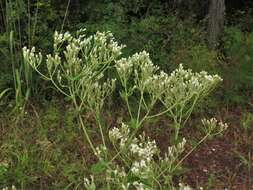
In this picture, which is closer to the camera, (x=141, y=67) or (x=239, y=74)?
(x=141, y=67)

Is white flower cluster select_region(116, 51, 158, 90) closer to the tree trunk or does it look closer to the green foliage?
the green foliage

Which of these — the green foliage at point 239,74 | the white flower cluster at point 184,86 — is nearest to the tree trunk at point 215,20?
the green foliage at point 239,74

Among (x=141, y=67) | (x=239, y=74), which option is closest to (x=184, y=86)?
(x=141, y=67)

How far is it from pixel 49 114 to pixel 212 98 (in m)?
→ 1.62

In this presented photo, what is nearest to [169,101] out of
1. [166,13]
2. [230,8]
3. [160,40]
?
[160,40]

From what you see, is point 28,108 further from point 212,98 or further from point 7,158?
point 212,98

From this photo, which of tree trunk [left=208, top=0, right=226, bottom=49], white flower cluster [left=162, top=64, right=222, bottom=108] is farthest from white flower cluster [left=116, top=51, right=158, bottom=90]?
tree trunk [left=208, top=0, right=226, bottom=49]

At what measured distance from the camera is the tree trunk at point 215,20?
21.8ft

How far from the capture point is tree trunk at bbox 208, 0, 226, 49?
6641mm

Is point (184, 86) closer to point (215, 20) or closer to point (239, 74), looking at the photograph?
point (239, 74)

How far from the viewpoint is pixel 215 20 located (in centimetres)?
669

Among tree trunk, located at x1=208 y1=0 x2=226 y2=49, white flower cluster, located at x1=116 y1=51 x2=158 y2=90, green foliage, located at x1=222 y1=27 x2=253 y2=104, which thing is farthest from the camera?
tree trunk, located at x1=208 y1=0 x2=226 y2=49

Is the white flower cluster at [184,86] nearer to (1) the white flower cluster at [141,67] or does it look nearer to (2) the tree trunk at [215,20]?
(1) the white flower cluster at [141,67]

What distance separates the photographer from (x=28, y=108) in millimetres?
5402
